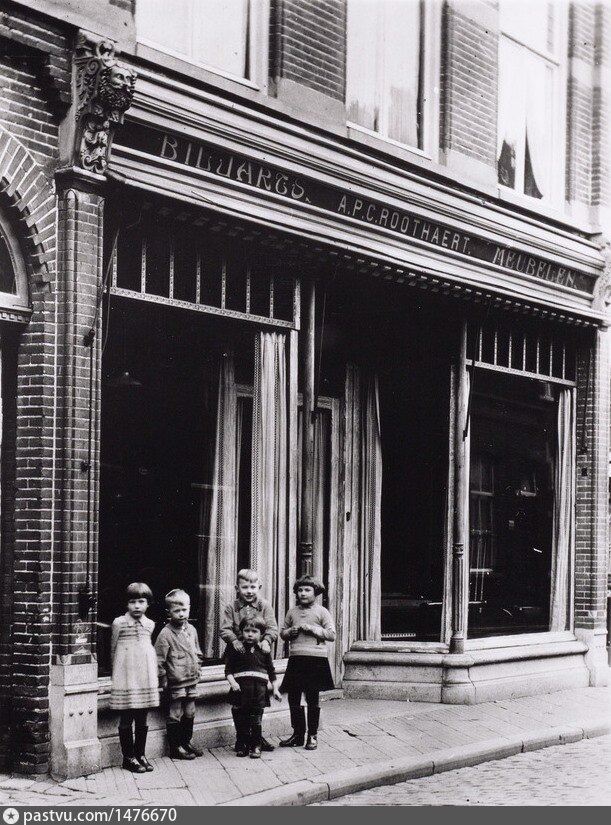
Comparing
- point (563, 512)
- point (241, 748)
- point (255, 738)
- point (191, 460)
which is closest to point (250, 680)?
point (255, 738)

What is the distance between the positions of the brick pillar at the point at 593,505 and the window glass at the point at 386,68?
3.83 m

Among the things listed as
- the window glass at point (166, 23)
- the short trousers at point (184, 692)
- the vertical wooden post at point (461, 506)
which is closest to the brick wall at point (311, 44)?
the window glass at point (166, 23)

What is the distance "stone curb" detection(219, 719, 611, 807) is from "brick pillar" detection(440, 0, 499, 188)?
5.75m

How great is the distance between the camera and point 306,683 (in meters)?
8.95

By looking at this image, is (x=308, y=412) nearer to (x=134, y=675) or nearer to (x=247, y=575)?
(x=247, y=575)

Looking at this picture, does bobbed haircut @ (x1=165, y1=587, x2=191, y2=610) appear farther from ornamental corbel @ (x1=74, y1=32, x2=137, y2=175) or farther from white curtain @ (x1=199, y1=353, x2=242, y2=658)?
ornamental corbel @ (x1=74, y1=32, x2=137, y2=175)

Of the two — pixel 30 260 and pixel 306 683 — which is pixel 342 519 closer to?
pixel 306 683

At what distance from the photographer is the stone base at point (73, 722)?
302 inches

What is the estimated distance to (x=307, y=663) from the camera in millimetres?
8969

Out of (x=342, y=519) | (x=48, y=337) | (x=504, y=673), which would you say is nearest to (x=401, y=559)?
(x=342, y=519)

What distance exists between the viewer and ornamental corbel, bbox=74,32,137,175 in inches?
315

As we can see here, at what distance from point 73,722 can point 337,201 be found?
5.14 meters

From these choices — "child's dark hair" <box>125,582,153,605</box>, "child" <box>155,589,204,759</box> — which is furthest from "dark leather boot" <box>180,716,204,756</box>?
"child's dark hair" <box>125,582,153,605</box>

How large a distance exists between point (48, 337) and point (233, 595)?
9.52 ft
